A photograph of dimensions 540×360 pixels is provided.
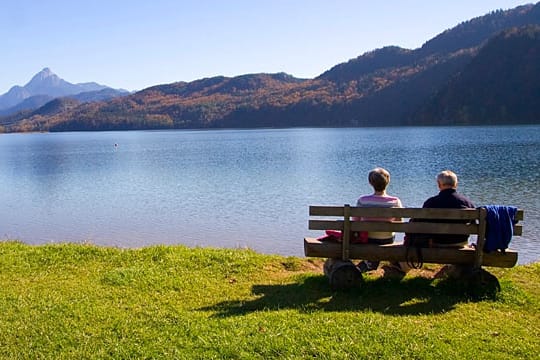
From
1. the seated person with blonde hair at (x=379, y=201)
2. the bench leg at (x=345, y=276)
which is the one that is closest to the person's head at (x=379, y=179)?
the seated person with blonde hair at (x=379, y=201)

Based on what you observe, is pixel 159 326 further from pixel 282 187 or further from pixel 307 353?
pixel 282 187

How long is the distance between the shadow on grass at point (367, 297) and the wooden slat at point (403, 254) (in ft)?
1.38

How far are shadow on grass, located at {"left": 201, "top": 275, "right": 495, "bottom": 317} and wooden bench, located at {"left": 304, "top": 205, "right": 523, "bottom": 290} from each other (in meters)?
0.36

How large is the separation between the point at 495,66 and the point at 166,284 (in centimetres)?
16467

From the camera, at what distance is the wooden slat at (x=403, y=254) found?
723cm

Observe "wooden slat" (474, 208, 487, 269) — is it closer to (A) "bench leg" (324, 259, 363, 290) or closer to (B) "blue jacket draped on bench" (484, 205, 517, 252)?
(B) "blue jacket draped on bench" (484, 205, 517, 252)

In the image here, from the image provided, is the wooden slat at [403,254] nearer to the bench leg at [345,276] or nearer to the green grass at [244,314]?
the bench leg at [345,276]

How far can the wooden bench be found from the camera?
713 centimetres

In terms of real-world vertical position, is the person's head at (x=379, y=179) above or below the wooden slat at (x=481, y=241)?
above

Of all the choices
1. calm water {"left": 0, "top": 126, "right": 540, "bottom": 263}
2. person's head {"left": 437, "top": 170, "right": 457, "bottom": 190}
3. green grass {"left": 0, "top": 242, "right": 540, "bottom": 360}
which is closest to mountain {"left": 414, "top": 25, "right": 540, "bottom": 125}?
calm water {"left": 0, "top": 126, "right": 540, "bottom": 263}

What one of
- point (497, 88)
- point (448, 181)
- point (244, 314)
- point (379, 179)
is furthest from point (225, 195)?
point (497, 88)

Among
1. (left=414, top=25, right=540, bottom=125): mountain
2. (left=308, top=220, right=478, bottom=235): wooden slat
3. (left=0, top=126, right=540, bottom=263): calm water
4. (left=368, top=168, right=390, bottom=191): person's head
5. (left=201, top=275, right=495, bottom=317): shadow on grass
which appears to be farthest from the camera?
(left=414, top=25, right=540, bottom=125): mountain

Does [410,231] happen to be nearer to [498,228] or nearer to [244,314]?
[498,228]

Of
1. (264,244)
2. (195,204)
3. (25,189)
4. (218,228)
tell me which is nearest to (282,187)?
(195,204)
